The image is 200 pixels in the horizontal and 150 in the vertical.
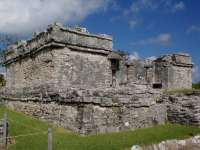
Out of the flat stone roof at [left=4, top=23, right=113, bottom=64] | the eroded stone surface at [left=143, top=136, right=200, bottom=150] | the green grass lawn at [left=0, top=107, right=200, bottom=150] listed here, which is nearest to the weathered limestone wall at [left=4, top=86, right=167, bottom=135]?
the green grass lawn at [left=0, top=107, right=200, bottom=150]

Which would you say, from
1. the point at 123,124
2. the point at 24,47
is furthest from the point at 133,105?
the point at 24,47

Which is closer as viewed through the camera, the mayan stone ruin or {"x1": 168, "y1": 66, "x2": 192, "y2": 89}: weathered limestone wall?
the mayan stone ruin

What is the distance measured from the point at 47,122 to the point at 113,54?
23.6 ft

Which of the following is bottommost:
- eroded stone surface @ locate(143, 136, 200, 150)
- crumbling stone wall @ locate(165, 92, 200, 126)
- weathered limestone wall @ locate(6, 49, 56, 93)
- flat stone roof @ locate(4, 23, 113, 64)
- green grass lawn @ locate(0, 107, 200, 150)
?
eroded stone surface @ locate(143, 136, 200, 150)

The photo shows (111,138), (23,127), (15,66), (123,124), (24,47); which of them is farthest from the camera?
(15,66)

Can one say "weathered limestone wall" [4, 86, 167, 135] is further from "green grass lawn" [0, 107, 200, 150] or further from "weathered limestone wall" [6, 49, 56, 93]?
"weathered limestone wall" [6, 49, 56, 93]

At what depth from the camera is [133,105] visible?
13789 mm

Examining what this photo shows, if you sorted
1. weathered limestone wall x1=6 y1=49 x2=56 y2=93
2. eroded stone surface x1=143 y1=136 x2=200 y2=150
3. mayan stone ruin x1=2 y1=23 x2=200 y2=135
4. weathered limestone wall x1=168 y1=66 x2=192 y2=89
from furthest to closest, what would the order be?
weathered limestone wall x1=168 y1=66 x2=192 y2=89 < weathered limestone wall x1=6 y1=49 x2=56 y2=93 < mayan stone ruin x1=2 y1=23 x2=200 y2=135 < eroded stone surface x1=143 y1=136 x2=200 y2=150

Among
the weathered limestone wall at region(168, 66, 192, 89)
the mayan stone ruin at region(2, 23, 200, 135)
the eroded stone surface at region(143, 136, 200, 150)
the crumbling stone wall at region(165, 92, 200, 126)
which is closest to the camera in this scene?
the eroded stone surface at region(143, 136, 200, 150)

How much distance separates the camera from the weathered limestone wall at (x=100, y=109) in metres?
12.1

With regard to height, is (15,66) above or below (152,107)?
above

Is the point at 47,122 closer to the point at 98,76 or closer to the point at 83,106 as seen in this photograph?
the point at 83,106

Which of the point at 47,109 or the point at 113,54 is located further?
the point at 113,54

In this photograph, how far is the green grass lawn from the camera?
9.92 metres
